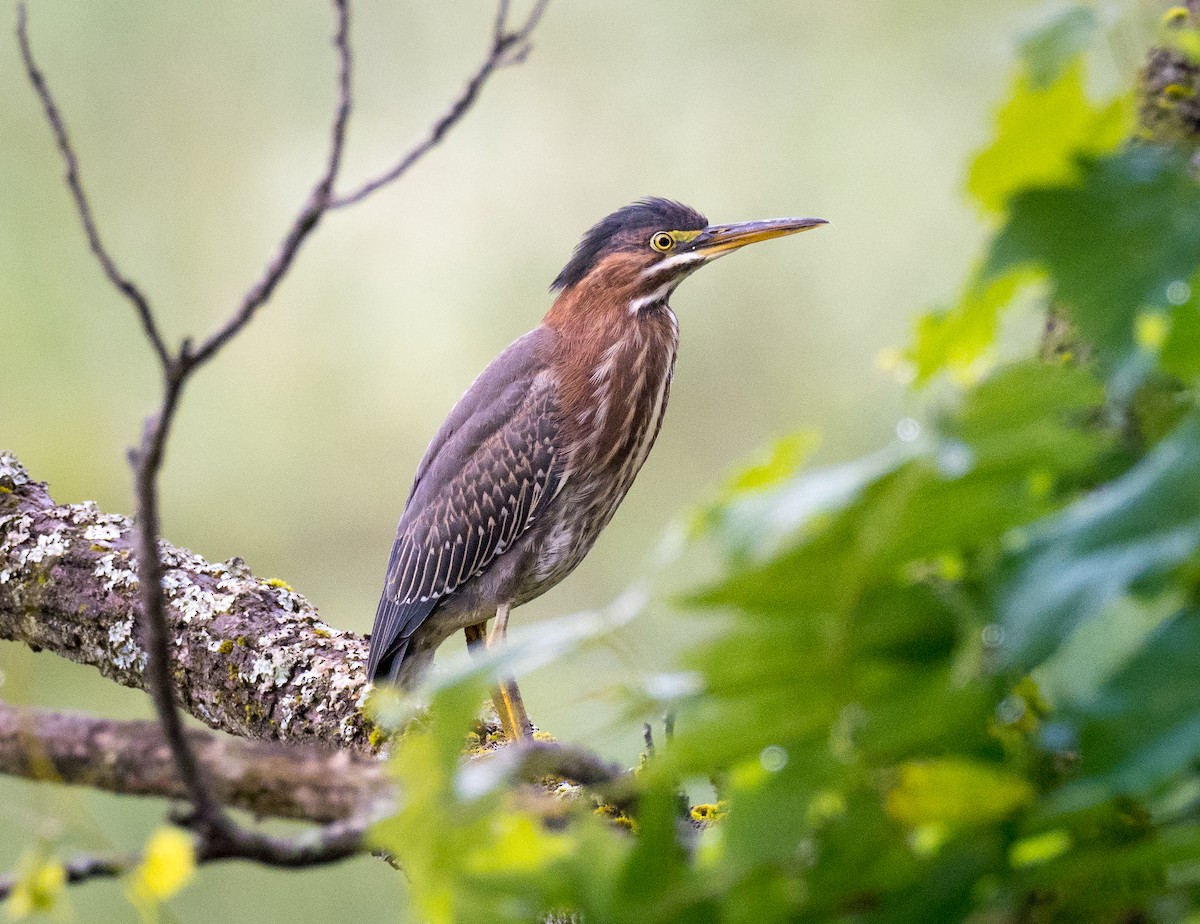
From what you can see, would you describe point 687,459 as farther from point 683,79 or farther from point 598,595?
point 683,79

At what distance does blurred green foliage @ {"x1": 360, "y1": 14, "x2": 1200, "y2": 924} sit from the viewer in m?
0.29

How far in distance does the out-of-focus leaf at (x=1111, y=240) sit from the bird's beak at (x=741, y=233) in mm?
2088

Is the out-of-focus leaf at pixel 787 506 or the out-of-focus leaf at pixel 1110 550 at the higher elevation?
the out-of-focus leaf at pixel 787 506

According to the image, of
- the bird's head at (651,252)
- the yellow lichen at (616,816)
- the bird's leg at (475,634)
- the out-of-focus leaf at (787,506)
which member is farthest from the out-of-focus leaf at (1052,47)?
the bird's leg at (475,634)

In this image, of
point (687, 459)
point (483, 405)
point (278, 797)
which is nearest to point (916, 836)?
point (278, 797)

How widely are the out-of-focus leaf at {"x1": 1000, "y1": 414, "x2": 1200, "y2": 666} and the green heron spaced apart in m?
2.17

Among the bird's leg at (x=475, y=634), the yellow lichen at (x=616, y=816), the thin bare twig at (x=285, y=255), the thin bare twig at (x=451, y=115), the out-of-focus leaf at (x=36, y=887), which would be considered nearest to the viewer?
the out-of-focus leaf at (x=36, y=887)

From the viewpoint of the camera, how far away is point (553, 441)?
97.4 inches

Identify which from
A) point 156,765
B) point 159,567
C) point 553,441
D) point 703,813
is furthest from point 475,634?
point 159,567

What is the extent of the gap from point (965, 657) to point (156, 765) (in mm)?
596

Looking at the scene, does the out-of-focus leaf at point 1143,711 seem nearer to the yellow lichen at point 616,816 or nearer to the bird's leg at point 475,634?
the yellow lichen at point 616,816

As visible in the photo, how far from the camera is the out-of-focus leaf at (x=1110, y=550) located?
0.27 meters

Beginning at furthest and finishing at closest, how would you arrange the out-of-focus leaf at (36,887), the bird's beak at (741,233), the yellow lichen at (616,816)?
1. the bird's beak at (741,233)
2. the yellow lichen at (616,816)
3. the out-of-focus leaf at (36,887)

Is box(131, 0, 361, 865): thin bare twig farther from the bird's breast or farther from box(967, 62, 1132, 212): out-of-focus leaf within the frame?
the bird's breast
